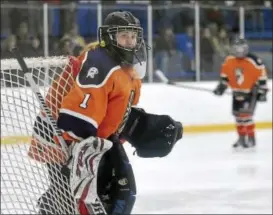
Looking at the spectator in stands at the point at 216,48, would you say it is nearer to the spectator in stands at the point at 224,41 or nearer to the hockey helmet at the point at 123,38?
the spectator in stands at the point at 224,41

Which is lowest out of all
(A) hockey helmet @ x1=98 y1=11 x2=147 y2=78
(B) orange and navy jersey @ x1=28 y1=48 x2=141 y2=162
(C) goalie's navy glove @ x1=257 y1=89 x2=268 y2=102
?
(C) goalie's navy glove @ x1=257 y1=89 x2=268 y2=102

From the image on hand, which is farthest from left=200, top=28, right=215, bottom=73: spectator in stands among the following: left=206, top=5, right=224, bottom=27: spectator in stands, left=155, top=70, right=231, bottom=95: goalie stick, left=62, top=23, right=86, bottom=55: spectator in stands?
left=62, top=23, right=86, bottom=55: spectator in stands

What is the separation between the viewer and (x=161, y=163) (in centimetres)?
581

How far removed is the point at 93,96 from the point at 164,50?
5616mm

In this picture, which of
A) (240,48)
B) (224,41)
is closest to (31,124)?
(240,48)

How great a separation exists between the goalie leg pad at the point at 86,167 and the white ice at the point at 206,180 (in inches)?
72.1

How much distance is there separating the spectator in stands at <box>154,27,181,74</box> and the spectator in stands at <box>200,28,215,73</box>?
30 centimetres

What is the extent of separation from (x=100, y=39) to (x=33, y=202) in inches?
27.5

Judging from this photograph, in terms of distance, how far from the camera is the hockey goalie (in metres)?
2.12

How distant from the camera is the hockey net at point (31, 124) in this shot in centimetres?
240

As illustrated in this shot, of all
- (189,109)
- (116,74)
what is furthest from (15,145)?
(189,109)

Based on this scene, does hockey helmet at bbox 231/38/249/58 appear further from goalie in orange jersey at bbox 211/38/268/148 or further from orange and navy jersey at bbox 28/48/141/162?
orange and navy jersey at bbox 28/48/141/162

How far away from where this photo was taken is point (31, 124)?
2508 mm

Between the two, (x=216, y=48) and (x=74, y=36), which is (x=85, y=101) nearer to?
(x=74, y=36)
